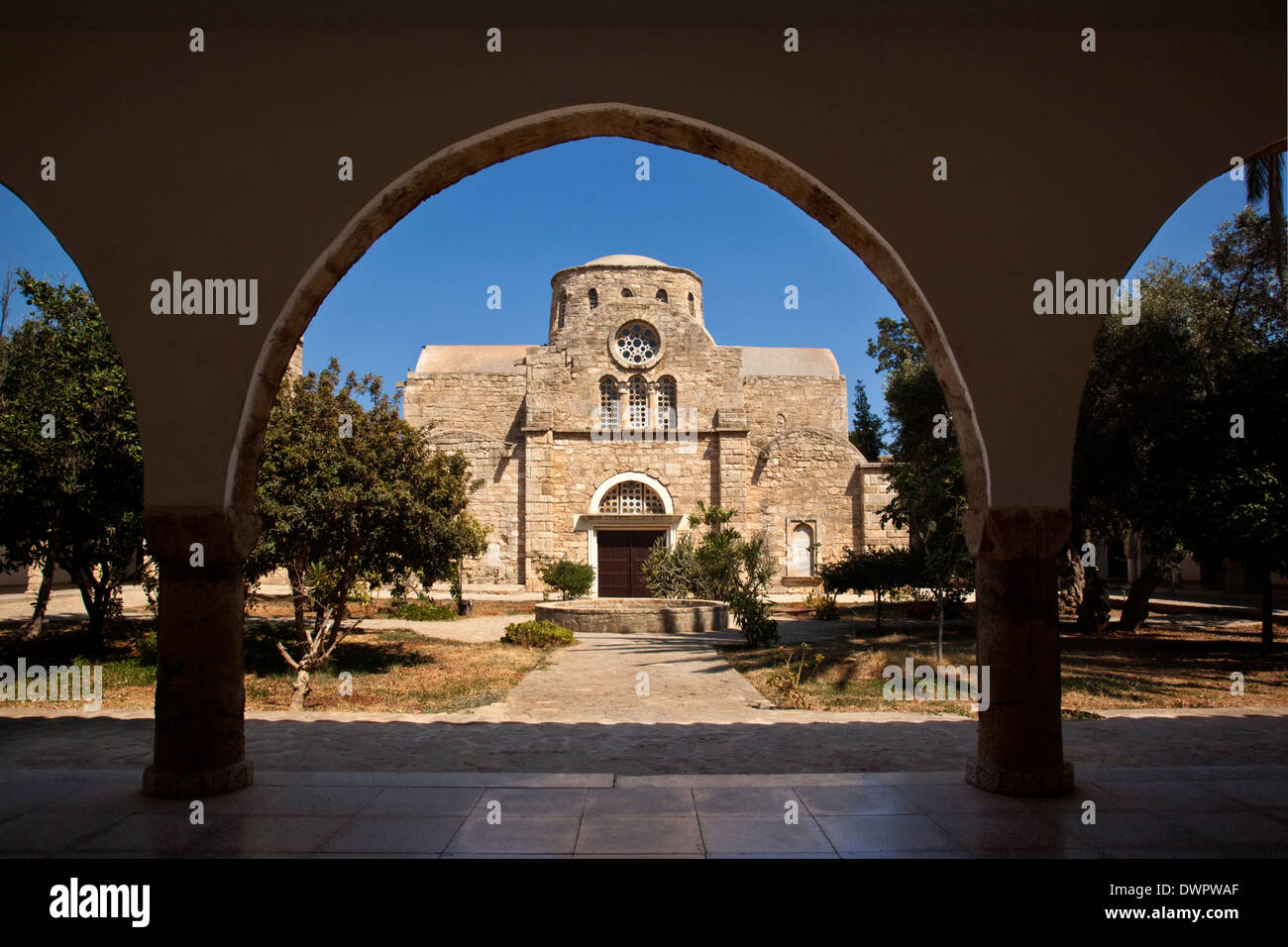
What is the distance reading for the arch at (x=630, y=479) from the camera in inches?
933

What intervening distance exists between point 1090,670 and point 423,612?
12814 millimetres

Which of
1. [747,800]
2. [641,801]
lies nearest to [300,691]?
[641,801]

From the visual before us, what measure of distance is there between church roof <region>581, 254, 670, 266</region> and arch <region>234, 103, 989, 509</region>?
78.8 feet

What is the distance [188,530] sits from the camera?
4242 mm

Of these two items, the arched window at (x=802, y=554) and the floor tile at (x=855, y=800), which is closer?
the floor tile at (x=855, y=800)

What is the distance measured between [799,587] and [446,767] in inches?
754

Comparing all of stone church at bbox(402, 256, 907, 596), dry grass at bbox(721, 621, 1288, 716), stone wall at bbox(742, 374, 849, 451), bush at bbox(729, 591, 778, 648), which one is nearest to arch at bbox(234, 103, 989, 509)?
dry grass at bbox(721, 621, 1288, 716)

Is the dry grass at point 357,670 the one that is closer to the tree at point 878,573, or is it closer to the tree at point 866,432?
the tree at point 878,573

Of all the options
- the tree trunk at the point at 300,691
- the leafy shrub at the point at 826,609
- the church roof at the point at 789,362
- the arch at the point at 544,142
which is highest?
the church roof at the point at 789,362

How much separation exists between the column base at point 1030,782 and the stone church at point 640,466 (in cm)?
1898

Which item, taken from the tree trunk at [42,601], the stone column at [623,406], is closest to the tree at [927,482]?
the stone column at [623,406]
